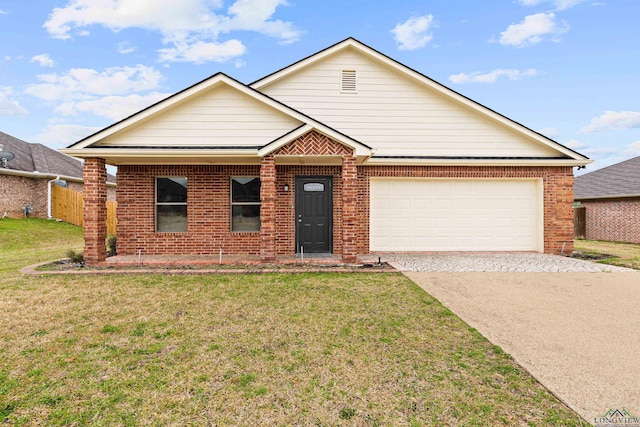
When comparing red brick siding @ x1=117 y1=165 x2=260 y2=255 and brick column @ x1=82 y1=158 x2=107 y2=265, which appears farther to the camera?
red brick siding @ x1=117 y1=165 x2=260 y2=255

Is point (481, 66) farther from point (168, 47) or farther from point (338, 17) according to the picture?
point (168, 47)

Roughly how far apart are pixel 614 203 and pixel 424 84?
1353 cm

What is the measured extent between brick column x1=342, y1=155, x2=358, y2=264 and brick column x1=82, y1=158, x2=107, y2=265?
6.53 m

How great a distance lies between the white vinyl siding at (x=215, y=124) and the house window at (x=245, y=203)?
1.71 metres

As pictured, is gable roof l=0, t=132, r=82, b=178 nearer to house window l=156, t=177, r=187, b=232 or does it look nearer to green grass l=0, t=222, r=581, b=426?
house window l=156, t=177, r=187, b=232

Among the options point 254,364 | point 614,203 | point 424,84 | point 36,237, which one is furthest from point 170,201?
point 614,203

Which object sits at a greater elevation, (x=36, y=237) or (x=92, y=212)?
(x=92, y=212)

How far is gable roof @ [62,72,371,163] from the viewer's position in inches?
337

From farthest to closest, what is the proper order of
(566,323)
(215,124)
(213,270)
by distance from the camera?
1. (215,124)
2. (213,270)
3. (566,323)

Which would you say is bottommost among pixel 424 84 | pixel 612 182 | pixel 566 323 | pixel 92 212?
pixel 566 323

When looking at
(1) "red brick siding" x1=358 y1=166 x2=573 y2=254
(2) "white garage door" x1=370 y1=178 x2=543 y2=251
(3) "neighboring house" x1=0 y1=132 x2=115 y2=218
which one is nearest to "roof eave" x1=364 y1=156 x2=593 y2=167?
(1) "red brick siding" x1=358 y1=166 x2=573 y2=254

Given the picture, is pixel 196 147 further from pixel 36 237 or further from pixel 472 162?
pixel 36 237

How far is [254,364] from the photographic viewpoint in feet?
11.2

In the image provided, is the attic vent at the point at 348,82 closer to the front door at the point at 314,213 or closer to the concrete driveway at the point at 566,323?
the front door at the point at 314,213
